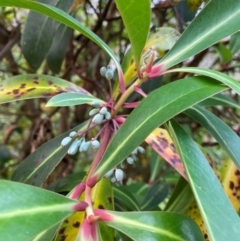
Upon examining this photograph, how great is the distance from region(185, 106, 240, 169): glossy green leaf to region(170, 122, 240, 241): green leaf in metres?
0.06

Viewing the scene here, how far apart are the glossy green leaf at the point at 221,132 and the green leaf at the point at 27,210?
0.70 ft

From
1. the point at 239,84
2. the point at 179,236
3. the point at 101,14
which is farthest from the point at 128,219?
the point at 101,14

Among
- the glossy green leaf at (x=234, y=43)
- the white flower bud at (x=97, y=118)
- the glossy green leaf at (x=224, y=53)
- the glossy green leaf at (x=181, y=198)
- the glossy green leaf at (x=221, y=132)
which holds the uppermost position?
the glossy green leaf at (x=234, y=43)

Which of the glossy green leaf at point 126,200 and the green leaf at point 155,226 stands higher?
the green leaf at point 155,226

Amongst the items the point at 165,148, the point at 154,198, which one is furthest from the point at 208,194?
the point at 154,198

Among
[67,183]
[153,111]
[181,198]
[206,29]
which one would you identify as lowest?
[67,183]

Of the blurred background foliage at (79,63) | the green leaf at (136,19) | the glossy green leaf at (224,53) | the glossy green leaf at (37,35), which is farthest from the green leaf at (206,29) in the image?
the glossy green leaf at (224,53)

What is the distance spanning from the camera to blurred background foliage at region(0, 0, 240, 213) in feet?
2.73

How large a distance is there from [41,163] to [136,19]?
31cm

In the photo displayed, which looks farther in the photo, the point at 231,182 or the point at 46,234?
the point at 231,182

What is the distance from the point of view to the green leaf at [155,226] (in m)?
0.49

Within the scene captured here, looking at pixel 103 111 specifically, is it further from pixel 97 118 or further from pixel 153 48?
pixel 153 48

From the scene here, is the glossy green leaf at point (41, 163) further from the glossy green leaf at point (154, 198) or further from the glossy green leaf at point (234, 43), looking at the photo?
the glossy green leaf at point (234, 43)

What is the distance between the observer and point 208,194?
0.49 metres
